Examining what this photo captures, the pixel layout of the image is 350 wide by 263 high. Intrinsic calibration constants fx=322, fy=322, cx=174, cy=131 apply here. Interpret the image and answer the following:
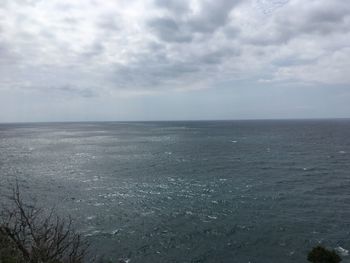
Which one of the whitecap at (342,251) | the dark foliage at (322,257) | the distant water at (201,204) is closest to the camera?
the dark foliage at (322,257)

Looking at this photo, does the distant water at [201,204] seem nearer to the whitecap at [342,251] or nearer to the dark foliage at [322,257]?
the whitecap at [342,251]

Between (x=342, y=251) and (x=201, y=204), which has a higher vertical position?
(x=201, y=204)

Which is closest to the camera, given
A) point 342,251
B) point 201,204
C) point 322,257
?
point 322,257

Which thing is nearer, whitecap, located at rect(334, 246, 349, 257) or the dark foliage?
the dark foliage

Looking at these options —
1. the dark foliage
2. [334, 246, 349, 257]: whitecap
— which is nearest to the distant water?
[334, 246, 349, 257]: whitecap

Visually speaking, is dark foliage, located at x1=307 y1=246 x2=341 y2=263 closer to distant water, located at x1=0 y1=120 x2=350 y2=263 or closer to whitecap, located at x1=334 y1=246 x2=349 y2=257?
distant water, located at x1=0 y1=120 x2=350 y2=263

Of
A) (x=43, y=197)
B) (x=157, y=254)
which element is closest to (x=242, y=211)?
(x=157, y=254)

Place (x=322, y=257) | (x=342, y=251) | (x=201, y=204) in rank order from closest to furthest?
(x=322, y=257) < (x=342, y=251) < (x=201, y=204)

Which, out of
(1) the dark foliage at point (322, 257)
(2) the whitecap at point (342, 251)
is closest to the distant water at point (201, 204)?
(2) the whitecap at point (342, 251)

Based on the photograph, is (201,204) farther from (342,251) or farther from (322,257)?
(322,257)

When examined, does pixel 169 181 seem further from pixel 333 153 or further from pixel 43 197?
pixel 333 153

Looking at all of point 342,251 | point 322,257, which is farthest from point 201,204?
point 322,257

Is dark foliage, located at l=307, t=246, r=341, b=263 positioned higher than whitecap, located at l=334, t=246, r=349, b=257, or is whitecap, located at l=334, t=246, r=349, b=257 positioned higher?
dark foliage, located at l=307, t=246, r=341, b=263

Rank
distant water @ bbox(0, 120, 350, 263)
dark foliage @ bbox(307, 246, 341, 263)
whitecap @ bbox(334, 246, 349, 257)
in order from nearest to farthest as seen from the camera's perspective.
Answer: dark foliage @ bbox(307, 246, 341, 263) → whitecap @ bbox(334, 246, 349, 257) → distant water @ bbox(0, 120, 350, 263)
